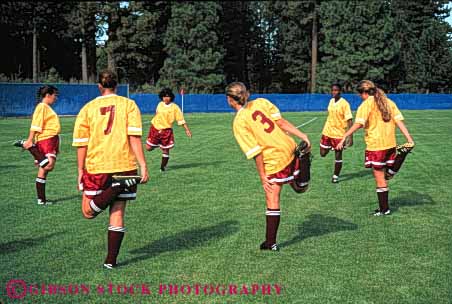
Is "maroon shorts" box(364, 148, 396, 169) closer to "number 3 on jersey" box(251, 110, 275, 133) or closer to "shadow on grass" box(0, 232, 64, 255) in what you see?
"number 3 on jersey" box(251, 110, 275, 133)

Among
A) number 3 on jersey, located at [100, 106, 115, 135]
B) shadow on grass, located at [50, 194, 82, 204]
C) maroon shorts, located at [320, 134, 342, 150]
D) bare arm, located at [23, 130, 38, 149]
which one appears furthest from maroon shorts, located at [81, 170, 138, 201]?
maroon shorts, located at [320, 134, 342, 150]

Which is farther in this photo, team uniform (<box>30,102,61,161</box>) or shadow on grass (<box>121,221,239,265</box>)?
team uniform (<box>30,102,61,161</box>)

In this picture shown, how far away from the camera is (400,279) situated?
5902 mm

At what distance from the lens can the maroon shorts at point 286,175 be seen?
669cm

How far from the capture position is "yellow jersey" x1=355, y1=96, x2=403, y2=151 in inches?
342

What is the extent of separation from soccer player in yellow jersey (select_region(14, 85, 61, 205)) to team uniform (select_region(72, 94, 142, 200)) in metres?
3.75

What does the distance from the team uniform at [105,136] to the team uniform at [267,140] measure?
47.2 inches

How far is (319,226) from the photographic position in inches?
328

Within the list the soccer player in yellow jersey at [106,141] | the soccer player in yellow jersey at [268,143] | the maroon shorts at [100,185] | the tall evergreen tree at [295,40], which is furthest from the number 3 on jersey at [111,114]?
the tall evergreen tree at [295,40]

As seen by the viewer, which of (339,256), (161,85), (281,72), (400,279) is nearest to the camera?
(400,279)

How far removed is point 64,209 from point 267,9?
74.3m

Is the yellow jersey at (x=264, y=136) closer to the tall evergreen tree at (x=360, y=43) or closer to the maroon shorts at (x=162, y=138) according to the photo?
the maroon shorts at (x=162, y=138)

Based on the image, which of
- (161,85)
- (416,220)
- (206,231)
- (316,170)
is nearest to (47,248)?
(206,231)

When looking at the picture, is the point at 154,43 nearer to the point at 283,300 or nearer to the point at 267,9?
the point at 267,9
